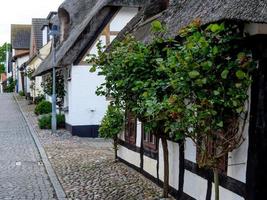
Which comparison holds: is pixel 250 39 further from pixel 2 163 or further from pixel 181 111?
pixel 2 163

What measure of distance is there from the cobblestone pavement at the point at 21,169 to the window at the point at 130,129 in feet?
7.31

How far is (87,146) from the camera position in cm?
1741

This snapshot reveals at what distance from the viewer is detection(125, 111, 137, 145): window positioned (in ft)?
40.9

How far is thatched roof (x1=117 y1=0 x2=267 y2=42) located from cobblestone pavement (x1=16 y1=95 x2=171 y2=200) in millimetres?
2992

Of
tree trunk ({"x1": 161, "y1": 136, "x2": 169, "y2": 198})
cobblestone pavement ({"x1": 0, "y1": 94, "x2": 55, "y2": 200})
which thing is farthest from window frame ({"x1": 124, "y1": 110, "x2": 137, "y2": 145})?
tree trunk ({"x1": 161, "y1": 136, "x2": 169, "y2": 198})

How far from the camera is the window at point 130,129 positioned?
12461 millimetres

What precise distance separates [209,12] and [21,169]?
25.3 ft

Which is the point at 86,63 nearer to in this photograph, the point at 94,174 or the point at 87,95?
the point at 87,95

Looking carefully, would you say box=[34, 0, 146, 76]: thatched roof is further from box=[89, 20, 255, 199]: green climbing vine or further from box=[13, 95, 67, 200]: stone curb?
box=[89, 20, 255, 199]: green climbing vine

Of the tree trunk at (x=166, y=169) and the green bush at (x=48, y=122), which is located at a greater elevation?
the tree trunk at (x=166, y=169)

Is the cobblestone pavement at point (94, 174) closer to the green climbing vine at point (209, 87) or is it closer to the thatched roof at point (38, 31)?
the green climbing vine at point (209, 87)

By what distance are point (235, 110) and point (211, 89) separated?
510mm

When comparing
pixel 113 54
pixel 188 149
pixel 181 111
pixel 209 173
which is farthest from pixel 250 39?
pixel 113 54

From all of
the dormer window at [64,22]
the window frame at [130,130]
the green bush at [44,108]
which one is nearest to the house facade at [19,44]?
the green bush at [44,108]
